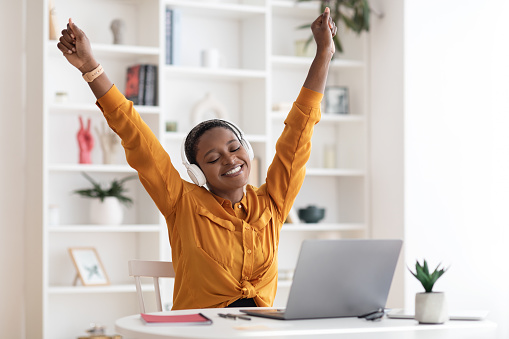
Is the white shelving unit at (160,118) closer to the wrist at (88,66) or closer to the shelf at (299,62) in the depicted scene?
the shelf at (299,62)

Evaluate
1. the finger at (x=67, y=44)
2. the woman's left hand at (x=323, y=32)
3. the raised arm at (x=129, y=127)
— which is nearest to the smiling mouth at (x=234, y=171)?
the raised arm at (x=129, y=127)

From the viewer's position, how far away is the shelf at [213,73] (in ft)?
13.9

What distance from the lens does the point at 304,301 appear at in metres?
1.60

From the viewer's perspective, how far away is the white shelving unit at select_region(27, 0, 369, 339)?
4039 millimetres

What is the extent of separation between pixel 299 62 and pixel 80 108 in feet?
4.48

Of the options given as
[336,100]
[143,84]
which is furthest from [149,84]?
[336,100]

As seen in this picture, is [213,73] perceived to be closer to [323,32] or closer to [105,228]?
[105,228]

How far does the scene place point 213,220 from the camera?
2.12 m

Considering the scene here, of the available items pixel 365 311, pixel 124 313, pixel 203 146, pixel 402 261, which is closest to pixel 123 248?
pixel 124 313

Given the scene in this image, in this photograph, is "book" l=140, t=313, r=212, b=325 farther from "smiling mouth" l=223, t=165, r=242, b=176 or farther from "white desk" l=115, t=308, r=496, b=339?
"smiling mouth" l=223, t=165, r=242, b=176

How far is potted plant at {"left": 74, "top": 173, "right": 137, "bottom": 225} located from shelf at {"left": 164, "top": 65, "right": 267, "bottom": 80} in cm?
67
